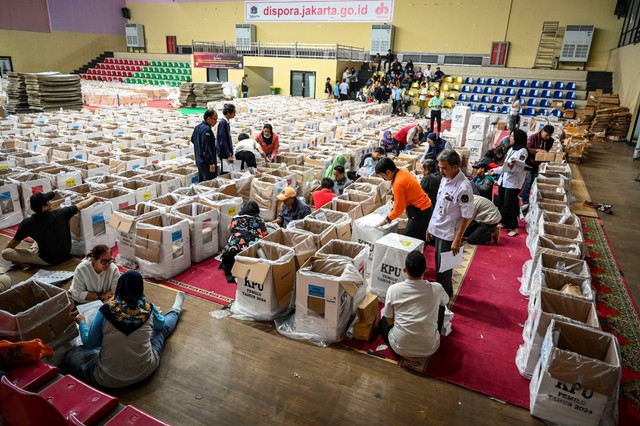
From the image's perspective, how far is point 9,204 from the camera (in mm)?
5508

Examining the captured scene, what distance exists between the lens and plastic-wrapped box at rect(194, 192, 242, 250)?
5.11m

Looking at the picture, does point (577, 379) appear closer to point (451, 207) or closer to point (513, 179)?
point (451, 207)

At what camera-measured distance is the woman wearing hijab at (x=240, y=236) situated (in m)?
4.49

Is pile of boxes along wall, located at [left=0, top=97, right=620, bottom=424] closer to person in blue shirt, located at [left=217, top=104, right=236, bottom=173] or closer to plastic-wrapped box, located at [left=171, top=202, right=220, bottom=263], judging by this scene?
plastic-wrapped box, located at [left=171, top=202, right=220, bottom=263]

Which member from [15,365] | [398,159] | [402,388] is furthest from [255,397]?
[398,159]

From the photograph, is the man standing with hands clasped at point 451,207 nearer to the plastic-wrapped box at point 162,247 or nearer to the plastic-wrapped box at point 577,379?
the plastic-wrapped box at point 577,379

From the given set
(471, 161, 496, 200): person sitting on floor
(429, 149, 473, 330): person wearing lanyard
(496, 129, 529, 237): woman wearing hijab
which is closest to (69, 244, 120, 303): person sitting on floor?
(429, 149, 473, 330): person wearing lanyard

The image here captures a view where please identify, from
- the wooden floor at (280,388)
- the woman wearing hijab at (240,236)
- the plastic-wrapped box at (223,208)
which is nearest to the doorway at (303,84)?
the plastic-wrapped box at (223,208)

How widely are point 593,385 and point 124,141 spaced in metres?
8.67

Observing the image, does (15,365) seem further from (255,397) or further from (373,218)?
(373,218)

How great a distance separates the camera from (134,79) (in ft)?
88.0

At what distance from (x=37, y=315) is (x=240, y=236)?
202 cm

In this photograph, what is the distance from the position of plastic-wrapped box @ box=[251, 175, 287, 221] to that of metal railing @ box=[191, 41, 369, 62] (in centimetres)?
1611

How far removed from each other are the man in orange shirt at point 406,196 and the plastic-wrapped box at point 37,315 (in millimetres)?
2991
